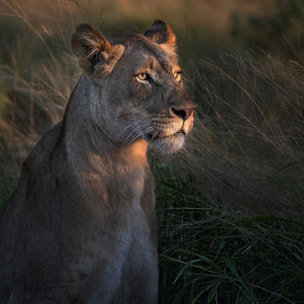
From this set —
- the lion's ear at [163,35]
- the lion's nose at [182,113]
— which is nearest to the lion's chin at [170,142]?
the lion's nose at [182,113]

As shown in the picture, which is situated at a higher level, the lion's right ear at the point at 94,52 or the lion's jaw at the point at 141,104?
the lion's right ear at the point at 94,52

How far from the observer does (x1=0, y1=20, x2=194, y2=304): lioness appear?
9.60ft

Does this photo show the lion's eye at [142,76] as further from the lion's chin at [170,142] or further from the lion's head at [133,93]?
the lion's chin at [170,142]

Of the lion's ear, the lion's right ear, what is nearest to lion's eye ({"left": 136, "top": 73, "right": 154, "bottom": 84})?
the lion's right ear

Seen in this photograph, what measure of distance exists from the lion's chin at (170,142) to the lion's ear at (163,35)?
0.72 m

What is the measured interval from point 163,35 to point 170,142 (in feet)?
2.84

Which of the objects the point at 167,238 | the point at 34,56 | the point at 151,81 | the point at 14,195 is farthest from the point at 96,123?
the point at 34,56

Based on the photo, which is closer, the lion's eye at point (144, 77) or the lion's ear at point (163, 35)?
the lion's eye at point (144, 77)

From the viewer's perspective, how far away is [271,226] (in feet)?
11.3

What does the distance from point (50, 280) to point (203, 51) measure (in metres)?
6.03

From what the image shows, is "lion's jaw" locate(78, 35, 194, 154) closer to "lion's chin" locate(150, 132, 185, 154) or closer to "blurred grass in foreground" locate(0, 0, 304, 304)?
"lion's chin" locate(150, 132, 185, 154)

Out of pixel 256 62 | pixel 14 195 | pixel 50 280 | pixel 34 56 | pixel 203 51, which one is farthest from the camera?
pixel 203 51

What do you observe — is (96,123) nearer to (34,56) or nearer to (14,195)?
(14,195)

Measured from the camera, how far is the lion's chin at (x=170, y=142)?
9.85 feet
